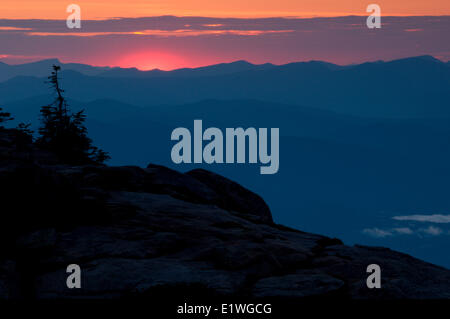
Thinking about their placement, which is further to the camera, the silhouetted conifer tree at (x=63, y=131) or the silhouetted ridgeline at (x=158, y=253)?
the silhouetted conifer tree at (x=63, y=131)

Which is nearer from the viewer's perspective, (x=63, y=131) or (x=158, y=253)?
(x=158, y=253)

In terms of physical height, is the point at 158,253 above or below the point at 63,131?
below

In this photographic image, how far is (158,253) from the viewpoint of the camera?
1723 cm

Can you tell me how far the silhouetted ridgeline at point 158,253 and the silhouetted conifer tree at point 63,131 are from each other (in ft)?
98.5

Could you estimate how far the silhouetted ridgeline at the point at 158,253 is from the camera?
14.8 meters

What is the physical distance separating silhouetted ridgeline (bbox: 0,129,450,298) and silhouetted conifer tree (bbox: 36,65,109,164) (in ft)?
98.5

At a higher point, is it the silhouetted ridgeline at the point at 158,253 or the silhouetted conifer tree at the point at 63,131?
the silhouetted conifer tree at the point at 63,131

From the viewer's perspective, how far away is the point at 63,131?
5169 cm

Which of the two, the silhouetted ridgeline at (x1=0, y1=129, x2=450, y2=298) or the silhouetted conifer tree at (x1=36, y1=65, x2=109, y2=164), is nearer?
the silhouetted ridgeline at (x1=0, y1=129, x2=450, y2=298)

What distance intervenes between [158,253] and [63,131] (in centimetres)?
3745

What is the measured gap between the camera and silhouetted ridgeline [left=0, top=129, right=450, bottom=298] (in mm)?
14789

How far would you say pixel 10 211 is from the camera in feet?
58.9

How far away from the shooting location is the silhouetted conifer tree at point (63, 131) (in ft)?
169
